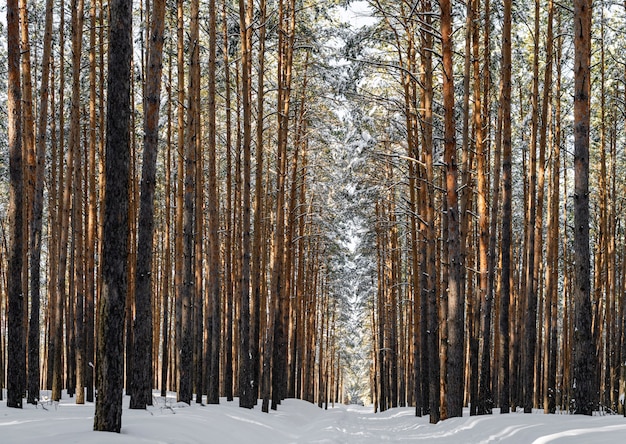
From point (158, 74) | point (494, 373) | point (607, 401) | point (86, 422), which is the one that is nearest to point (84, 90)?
point (158, 74)

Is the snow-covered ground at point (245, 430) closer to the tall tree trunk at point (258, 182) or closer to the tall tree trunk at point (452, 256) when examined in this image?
the tall tree trunk at point (452, 256)

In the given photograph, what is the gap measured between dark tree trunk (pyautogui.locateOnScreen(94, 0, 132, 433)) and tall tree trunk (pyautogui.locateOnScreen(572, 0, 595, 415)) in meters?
6.63

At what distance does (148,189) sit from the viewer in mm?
10398

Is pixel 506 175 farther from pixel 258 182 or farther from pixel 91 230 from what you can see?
pixel 91 230

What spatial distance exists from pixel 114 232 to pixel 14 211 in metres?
4.13

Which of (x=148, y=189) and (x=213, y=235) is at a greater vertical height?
(x=148, y=189)

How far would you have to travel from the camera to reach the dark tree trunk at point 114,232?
22.2ft

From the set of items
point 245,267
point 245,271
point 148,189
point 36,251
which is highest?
point 148,189

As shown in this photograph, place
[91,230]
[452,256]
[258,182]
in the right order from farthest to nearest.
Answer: [258,182] → [91,230] → [452,256]

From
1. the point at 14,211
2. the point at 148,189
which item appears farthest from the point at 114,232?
the point at 14,211

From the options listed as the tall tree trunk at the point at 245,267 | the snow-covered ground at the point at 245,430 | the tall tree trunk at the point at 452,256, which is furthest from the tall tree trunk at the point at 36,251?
the tall tree trunk at the point at 452,256

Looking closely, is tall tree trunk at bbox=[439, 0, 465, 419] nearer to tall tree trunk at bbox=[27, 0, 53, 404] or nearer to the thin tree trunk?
the thin tree trunk

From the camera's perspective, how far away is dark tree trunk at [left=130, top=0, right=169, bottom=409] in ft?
32.9

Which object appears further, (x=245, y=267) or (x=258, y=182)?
(x=258, y=182)
